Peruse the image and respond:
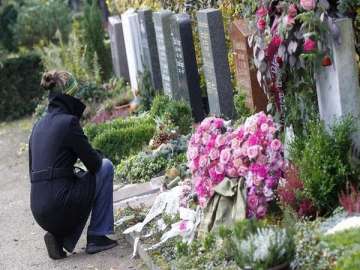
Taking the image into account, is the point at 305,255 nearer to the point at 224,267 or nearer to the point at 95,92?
the point at 224,267

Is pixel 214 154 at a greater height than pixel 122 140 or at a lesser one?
greater

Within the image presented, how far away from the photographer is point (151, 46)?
1249cm

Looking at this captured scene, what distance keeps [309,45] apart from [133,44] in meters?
7.38

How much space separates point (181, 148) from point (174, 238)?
2762mm

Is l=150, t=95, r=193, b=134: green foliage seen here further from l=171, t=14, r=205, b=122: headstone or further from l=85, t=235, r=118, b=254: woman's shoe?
l=85, t=235, r=118, b=254: woman's shoe

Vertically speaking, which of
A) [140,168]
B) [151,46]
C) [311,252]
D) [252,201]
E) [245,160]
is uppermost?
[151,46]

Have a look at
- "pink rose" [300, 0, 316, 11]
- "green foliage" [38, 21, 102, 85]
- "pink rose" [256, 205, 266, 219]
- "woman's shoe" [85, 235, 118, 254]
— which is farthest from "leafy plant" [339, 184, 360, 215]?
"green foliage" [38, 21, 102, 85]

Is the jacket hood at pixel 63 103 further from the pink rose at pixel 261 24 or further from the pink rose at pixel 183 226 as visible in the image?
the pink rose at pixel 261 24

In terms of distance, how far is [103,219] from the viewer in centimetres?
734

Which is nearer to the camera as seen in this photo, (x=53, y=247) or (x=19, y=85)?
(x=53, y=247)

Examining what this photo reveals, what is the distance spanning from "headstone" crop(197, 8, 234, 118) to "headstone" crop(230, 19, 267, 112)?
1.27ft

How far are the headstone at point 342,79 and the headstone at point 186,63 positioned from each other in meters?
4.03

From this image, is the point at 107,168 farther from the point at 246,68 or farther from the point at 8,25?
the point at 8,25

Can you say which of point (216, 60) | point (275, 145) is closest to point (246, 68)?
point (216, 60)
